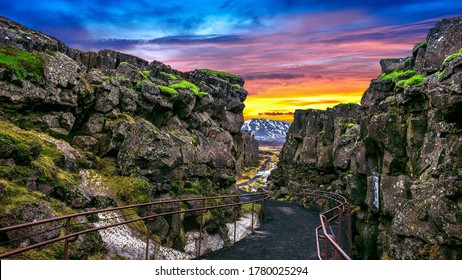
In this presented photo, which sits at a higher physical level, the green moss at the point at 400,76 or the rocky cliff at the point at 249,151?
the green moss at the point at 400,76

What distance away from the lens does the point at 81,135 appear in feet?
57.2

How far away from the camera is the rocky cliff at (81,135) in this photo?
11.6 meters

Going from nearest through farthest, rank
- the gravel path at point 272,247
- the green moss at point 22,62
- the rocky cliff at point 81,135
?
1. the rocky cliff at point 81,135
2. the gravel path at point 272,247
3. the green moss at point 22,62

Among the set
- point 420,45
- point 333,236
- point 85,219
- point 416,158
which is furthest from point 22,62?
point 420,45

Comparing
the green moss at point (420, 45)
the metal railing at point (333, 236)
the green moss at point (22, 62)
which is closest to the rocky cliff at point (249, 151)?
the metal railing at point (333, 236)

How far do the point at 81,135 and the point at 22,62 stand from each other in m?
4.48

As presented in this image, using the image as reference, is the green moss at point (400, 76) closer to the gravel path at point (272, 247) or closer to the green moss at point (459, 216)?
the green moss at point (459, 216)

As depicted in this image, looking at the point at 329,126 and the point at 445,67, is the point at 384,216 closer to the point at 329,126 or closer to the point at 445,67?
the point at 445,67

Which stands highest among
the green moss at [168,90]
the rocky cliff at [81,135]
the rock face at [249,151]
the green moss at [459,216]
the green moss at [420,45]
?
the green moss at [420,45]

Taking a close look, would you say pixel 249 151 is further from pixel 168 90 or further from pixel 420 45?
pixel 420 45

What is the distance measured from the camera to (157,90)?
22984 millimetres

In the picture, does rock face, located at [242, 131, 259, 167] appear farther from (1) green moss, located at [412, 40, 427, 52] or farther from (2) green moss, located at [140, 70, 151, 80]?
(1) green moss, located at [412, 40, 427, 52]

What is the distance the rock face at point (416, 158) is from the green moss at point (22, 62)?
56.4 feet
